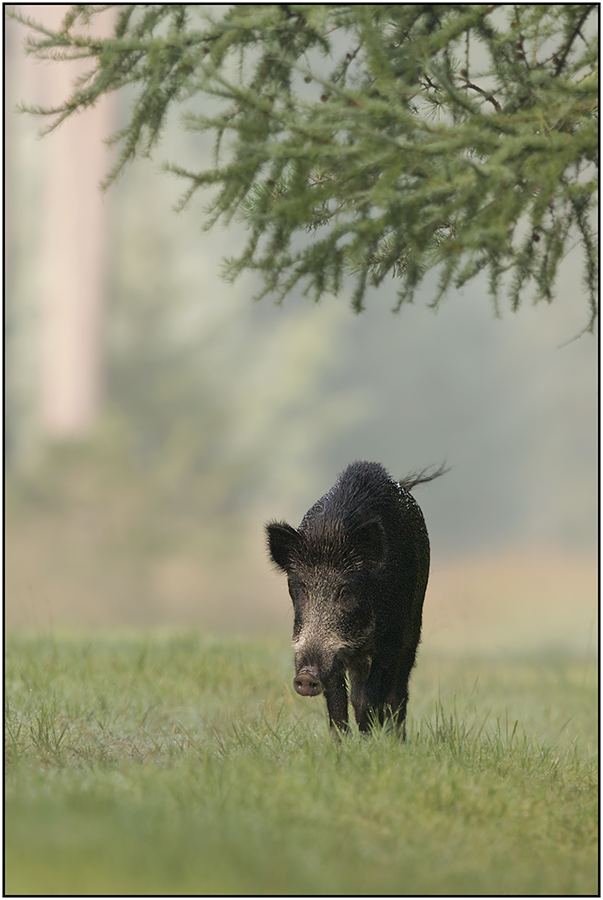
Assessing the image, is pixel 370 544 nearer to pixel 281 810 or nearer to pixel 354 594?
pixel 354 594

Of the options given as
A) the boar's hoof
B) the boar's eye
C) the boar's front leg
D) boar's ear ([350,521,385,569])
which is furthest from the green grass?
boar's ear ([350,521,385,569])

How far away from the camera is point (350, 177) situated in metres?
4.71

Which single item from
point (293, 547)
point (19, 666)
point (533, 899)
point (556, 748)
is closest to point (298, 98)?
point (293, 547)

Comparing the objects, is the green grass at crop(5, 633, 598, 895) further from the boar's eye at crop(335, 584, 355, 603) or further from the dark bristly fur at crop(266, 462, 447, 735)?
the boar's eye at crop(335, 584, 355, 603)

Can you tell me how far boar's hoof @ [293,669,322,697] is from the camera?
5262mm

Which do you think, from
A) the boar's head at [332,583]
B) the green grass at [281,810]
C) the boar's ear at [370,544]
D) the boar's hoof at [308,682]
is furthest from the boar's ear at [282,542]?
the green grass at [281,810]

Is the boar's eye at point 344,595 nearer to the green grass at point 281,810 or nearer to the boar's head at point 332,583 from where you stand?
the boar's head at point 332,583

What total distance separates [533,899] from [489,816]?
2.62 ft

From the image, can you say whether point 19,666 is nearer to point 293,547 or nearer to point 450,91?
point 293,547

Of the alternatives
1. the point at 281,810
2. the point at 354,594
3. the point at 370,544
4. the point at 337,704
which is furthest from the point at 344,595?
the point at 281,810

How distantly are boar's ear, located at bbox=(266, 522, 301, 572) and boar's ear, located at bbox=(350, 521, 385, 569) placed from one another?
0.37 meters

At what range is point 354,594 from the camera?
18.3 ft

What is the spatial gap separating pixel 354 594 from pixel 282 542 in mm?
552

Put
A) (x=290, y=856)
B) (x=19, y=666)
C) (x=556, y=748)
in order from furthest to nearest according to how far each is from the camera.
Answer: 1. (x=19, y=666)
2. (x=556, y=748)
3. (x=290, y=856)
